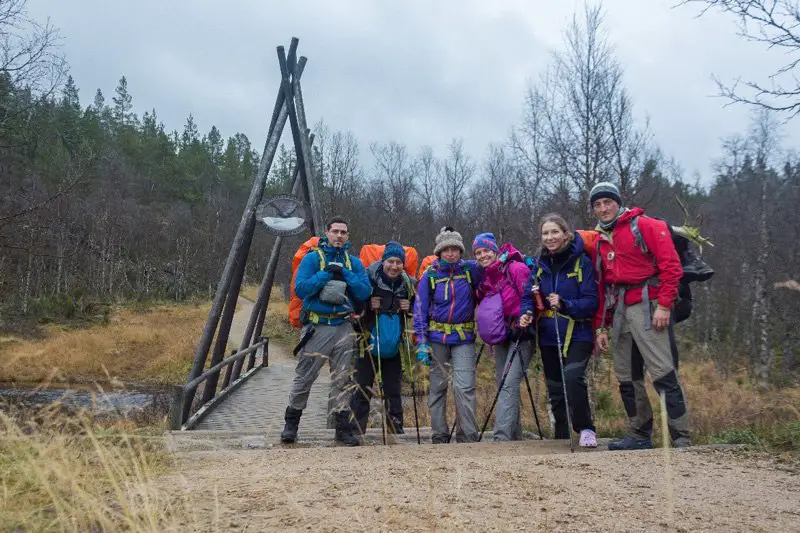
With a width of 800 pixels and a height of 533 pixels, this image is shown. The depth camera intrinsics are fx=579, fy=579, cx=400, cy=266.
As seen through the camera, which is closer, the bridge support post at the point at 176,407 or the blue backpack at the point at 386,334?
the blue backpack at the point at 386,334

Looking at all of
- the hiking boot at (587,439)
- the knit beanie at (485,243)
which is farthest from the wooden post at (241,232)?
the hiking boot at (587,439)

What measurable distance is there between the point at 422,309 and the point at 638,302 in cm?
183

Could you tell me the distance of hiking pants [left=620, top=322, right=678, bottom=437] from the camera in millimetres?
4488

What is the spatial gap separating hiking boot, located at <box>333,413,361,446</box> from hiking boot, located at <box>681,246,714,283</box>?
306cm

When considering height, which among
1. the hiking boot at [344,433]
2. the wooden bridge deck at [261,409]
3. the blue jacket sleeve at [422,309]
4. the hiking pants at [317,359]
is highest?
the blue jacket sleeve at [422,309]

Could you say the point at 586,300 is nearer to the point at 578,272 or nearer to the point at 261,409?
the point at 578,272

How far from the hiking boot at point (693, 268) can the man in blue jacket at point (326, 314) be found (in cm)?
267

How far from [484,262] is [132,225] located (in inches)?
1603

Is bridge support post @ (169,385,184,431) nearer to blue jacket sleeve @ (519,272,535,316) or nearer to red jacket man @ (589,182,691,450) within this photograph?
blue jacket sleeve @ (519,272,535,316)

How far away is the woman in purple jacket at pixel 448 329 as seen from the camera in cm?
512

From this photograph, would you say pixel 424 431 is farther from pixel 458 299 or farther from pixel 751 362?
pixel 751 362

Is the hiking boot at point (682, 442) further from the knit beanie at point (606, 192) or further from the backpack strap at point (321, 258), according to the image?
the backpack strap at point (321, 258)

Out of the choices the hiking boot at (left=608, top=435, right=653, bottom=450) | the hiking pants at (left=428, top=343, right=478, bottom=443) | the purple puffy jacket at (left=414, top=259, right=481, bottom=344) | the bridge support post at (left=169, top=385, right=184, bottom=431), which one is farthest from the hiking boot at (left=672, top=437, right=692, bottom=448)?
the bridge support post at (left=169, top=385, right=184, bottom=431)

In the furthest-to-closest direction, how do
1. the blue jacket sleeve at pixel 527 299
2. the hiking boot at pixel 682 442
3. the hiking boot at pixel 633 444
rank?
the blue jacket sleeve at pixel 527 299
the hiking boot at pixel 633 444
the hiking boot at pixel 682 442
